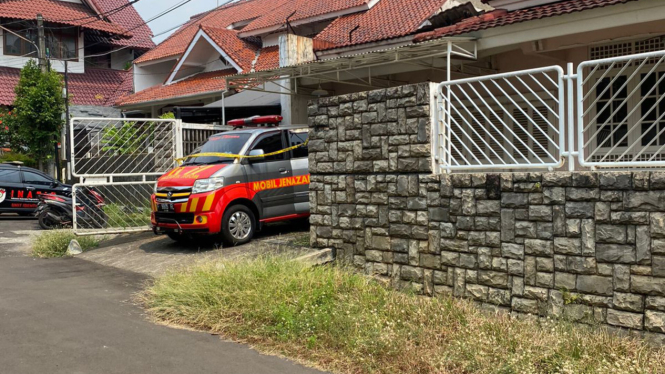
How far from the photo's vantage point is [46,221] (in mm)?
14719

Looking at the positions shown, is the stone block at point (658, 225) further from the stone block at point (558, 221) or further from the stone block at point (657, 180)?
the stone block at point (558, 221)

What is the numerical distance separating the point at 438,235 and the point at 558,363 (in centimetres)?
236

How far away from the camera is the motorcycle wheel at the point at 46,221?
577 inches

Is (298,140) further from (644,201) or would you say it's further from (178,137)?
(644,201)

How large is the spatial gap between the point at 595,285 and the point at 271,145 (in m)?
6.89

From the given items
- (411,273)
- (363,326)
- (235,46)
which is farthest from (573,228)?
(235,46)

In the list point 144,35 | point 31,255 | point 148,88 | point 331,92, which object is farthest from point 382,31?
point 144,35

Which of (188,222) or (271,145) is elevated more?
(271,145)

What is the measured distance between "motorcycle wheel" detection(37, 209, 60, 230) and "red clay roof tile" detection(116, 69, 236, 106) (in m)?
7.21

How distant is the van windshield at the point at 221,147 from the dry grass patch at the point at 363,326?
3.49 m

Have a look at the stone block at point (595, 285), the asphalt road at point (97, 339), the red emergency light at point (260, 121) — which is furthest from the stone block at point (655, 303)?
the red emergency light at point (260, 121)

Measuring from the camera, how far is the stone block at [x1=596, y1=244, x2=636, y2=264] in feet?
17.9

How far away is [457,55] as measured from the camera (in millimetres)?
11312

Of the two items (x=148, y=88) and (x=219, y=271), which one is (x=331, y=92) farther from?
(x=148, y=88)
